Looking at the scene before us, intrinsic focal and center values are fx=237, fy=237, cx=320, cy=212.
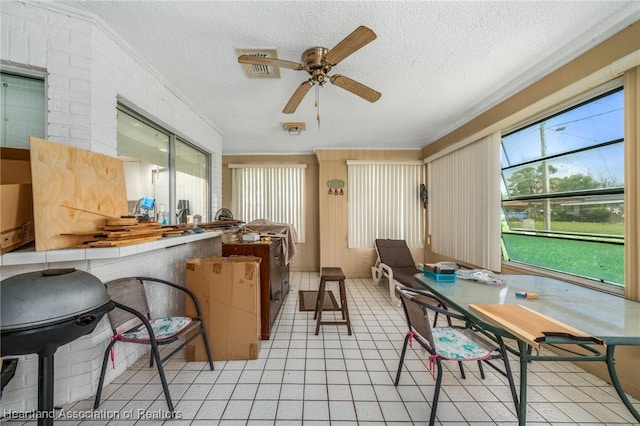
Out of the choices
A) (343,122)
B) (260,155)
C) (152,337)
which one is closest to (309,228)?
(260,155)

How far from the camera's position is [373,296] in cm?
403

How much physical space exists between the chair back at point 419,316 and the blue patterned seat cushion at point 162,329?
171 centimetres

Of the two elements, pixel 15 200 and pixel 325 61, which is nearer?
pixel 15 200

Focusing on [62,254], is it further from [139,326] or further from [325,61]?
[325,61]

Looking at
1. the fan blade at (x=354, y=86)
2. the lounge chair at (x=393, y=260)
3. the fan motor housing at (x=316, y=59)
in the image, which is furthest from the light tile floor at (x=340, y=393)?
the fan motor housing at (x=316, y=59)

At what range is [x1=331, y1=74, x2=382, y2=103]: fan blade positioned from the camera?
6.65 ft

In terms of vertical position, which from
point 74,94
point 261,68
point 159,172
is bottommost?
point 159,172

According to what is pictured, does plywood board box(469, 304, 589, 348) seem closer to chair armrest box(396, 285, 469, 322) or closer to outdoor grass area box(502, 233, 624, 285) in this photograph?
chair armrest box(396, 285, 469, 322)

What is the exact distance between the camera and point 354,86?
213 centimetres

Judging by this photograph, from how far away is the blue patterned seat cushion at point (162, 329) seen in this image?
5.54 feet

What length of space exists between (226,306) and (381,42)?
2682 mm

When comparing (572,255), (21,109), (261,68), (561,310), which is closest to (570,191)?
(572,255)

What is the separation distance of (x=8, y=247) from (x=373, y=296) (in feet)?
13.1

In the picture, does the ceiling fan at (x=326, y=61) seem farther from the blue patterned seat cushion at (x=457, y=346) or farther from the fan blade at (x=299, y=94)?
the blue patterned seat cushion at (x=457, y=346)
